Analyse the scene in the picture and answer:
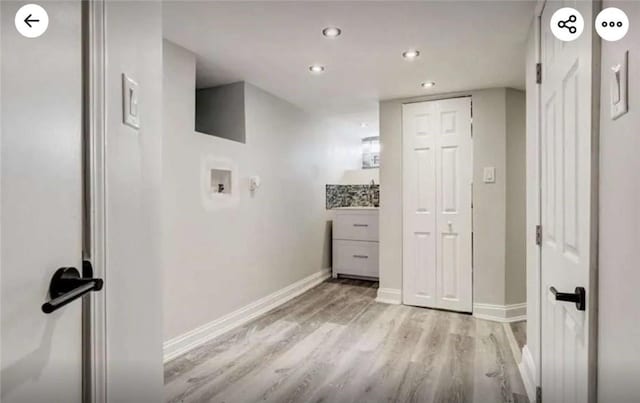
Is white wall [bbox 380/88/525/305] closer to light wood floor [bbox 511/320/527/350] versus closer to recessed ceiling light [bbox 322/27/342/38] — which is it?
light wood floor [bbox 511/320/527/350]

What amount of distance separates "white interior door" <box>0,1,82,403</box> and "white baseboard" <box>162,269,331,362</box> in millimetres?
1202

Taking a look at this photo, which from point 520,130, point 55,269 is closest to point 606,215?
point 55,269

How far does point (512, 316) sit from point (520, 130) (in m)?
1.65

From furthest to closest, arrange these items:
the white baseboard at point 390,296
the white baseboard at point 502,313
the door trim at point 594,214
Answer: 1. the white baseboard at point 390,296
2. the white baseboard at point 502,313
3. the door trim at point 594,214

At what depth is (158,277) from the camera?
44.3 inches

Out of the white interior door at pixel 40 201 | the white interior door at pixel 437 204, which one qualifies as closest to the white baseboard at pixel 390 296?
the white interior door at pixel 437 204

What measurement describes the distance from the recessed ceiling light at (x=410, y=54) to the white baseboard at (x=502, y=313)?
2237mm

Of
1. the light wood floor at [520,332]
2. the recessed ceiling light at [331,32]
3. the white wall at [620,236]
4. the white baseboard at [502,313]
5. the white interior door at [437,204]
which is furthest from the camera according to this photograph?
the white interior door at [437,204]

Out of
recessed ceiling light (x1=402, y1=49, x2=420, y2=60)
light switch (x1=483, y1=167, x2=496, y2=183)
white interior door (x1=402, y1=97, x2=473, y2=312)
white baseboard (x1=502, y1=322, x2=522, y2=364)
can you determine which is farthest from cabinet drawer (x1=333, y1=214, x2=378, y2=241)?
recessed ceiling light (x1=402, y1=49, x2=420, y2=60)

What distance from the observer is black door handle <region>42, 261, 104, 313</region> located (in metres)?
0.60

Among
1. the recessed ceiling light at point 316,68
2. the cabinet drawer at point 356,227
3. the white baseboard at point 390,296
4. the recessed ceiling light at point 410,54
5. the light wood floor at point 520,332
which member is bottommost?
the light wood floor at point 520,332

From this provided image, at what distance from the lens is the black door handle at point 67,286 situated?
60 centimetres

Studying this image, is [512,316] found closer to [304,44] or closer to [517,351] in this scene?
[517,351]

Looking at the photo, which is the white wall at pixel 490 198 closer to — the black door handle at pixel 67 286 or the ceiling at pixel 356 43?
the ceiling at pixel 356 43
